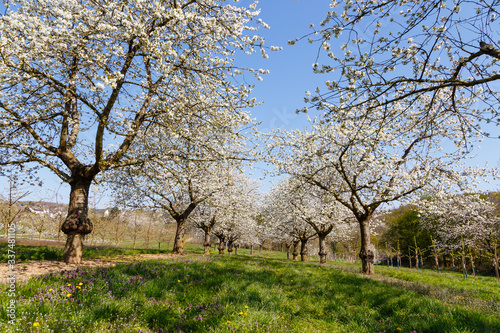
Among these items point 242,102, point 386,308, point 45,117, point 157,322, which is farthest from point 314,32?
point 45,117

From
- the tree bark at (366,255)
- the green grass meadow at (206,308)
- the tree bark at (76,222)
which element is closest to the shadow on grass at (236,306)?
the green grass meadow at (206,308)

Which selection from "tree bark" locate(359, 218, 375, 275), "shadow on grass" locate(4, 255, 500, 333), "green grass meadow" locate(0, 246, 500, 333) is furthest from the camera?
"tree bark" locate(359, 218, 375, 275)

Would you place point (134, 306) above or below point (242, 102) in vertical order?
below

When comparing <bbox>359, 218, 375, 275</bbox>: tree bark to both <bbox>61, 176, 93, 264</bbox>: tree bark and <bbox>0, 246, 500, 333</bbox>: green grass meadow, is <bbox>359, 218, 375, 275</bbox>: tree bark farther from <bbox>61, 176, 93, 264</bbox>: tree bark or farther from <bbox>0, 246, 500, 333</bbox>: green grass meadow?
<bbox>61, 176, 93, 264</bbox>: tree bark

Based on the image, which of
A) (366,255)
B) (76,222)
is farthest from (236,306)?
(366,255)

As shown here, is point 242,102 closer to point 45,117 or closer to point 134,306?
point 134,306

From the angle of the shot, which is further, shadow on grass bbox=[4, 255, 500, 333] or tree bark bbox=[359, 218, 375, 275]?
tree bark bbox=[359, 218, 375, 275]

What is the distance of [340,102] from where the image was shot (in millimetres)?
5020

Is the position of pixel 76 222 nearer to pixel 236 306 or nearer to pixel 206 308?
pixel 206 308

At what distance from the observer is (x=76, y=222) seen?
27.7ft

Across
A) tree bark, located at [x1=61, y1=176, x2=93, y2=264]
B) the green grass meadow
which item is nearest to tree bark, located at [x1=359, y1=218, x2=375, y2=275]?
the green grass meadow

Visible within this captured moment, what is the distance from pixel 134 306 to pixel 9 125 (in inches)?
347

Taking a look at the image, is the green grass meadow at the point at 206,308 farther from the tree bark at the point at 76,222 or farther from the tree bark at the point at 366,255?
the tree bark at the point at 366,255

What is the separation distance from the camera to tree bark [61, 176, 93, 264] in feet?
27.7
